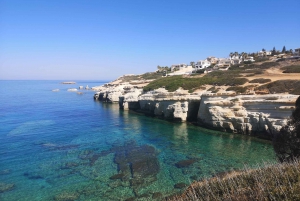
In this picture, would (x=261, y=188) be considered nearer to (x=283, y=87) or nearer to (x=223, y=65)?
(x=283, y=87)

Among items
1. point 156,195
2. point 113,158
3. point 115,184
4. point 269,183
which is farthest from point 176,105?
point 269,183

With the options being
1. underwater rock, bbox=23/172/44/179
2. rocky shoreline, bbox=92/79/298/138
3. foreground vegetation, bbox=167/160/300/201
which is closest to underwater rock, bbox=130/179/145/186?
foreground vegetation, bbox=167/160/300/201

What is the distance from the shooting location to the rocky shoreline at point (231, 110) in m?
22.1

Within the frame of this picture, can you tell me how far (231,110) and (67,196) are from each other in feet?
65.3

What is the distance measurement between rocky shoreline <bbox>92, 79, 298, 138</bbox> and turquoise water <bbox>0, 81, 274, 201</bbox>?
1.51 metres

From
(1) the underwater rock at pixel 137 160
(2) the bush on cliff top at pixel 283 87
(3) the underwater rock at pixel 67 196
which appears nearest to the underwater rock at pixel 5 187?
(3) the underwater rock at pixel 67 196

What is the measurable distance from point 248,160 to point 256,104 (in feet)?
27.9

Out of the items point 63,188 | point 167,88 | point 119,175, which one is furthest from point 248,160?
point 167,88

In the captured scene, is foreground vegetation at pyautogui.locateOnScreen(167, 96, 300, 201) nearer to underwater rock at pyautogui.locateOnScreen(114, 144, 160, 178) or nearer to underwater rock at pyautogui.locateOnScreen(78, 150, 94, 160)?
underwater rock at pyautogui.locateOnScreen(114, 144, 160, 178)

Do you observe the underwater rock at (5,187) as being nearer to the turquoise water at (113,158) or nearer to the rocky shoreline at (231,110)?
the turquoise water at (113,158)

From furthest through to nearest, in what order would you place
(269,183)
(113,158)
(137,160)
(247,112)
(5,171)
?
1. (247,112)
2. (113,158)
3. (137,160)
4. (5,171)
5. (269,183)

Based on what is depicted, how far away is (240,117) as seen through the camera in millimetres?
25062

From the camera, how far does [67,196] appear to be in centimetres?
1298

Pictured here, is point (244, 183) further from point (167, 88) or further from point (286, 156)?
point (167, 88)
